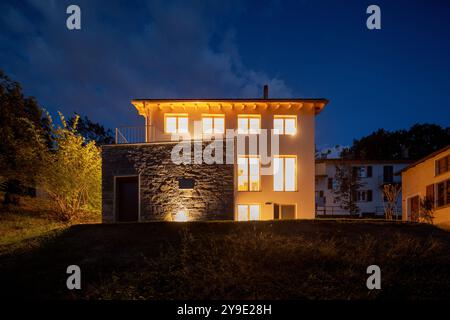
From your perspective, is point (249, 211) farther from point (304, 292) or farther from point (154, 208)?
point (304, 292)

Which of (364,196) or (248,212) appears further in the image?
(364,196)

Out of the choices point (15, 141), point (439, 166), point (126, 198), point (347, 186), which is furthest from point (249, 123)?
point (347, 186)

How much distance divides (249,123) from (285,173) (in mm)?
3195

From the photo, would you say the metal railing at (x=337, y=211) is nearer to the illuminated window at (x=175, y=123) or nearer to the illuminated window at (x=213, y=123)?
the illuminated window at (x=213, y=123)

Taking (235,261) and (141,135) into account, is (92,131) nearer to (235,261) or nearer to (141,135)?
(141,135)

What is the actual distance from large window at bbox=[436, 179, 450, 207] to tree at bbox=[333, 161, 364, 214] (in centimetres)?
1102

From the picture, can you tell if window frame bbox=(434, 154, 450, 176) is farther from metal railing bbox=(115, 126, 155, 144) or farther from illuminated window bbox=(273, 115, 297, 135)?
metal railing bbox=(115, 126, 155, 144)

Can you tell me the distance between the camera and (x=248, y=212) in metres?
18.3

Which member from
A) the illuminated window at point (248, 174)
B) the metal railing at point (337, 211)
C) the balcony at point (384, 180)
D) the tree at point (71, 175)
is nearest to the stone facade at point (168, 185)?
the illuminated window at point (248, 174)

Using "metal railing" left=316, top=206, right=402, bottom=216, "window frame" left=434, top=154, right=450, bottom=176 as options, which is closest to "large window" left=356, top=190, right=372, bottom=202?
"metal railing" left=316, top=206, right=402, bottom=216

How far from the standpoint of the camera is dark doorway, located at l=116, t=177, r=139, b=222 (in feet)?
53.6

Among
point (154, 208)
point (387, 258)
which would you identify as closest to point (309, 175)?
point (154, 208)

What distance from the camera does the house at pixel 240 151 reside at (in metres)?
16.2

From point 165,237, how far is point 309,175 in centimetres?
951
